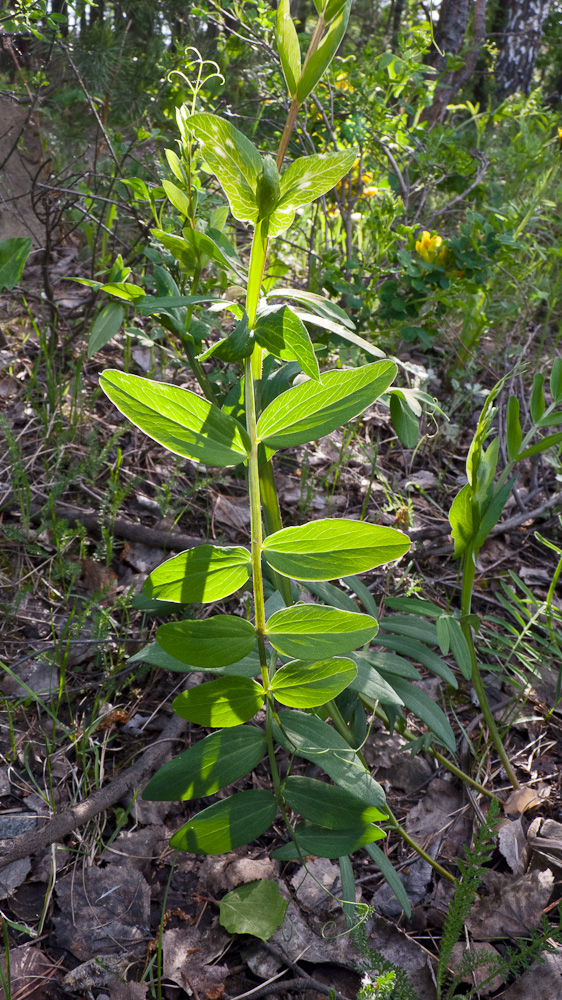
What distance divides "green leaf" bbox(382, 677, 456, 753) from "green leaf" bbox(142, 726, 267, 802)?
31 centimetres

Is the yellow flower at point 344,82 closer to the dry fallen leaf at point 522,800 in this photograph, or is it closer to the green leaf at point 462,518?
the green leaf at point 462,518

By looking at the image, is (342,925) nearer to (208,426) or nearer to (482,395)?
(208,426)

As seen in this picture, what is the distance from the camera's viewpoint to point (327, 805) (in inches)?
36.4

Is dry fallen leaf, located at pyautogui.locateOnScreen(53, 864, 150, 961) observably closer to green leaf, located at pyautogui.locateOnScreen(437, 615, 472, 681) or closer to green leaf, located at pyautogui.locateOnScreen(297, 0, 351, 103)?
green leaf, located at pyautogui.locateOnScreen(437, 615, 472, 681)

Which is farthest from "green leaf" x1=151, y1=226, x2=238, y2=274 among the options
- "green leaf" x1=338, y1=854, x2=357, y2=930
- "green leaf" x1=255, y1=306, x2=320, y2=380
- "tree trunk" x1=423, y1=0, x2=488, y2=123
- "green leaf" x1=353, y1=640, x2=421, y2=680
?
"tree trunk" x1=423, y1=0, x2=488, y2=123

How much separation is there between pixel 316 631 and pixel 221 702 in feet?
0.58

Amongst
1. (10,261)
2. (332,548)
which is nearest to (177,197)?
(10,261)

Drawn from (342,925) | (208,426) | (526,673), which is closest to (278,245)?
(526,673)

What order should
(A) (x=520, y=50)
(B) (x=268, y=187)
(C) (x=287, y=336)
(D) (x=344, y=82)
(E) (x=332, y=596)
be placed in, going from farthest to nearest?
(A) (x=520, y=50) → (D) (x=344, y=82) → (E) (x=332, y=596) → (C) (x=287, y=336) → (B) (x=268, y=187)

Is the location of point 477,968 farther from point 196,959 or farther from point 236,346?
point 236,346

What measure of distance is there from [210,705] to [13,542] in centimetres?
105

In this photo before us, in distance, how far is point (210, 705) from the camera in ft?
2.83

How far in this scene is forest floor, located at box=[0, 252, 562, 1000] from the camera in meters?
1.10

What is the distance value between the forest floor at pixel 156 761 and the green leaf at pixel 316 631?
556mm
